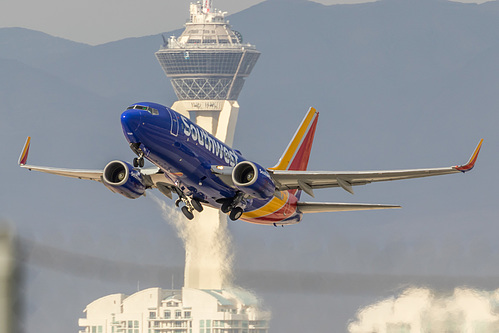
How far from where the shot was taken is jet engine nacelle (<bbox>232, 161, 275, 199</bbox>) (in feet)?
140

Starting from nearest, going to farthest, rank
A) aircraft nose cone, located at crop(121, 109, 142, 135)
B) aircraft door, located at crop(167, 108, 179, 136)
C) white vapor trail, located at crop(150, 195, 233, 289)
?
1. aircraft nose cone, located at crop(121, 109, 142, 135)
2. aircraft door, located at crop(167, 108, 179, 136)
3. white vapor trail, located at crop(150, 195, 233, 289)

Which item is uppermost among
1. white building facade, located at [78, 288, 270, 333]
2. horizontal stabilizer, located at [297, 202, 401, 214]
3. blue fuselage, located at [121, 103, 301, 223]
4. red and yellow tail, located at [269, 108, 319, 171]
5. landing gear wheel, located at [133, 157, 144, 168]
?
white building facade, located at [78, 288, 270, 333]

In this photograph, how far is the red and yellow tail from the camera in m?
58.2

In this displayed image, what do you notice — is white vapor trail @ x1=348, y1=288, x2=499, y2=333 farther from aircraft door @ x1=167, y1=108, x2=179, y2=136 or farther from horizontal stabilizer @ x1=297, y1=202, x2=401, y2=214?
aircraft door @ x1=167, y1=108, x2=179, y2=136

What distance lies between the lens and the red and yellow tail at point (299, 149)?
58.2m

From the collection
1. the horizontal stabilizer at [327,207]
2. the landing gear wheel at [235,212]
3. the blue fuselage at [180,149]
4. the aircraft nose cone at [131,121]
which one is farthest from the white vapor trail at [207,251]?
the aircraft nose cone at [131,121]

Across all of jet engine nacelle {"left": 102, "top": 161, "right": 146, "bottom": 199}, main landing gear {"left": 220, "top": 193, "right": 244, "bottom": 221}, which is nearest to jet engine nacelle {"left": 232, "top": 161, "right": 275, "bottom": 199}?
main landing gear {"left": 220, "top": 193, "right": 244, "bottom": 221}

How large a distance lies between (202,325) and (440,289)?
258 feet

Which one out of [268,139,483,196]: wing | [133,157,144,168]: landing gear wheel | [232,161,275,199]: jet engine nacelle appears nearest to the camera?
[133,157,144,168]: landing gear wheel

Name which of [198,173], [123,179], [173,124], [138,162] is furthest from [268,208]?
[173,124]

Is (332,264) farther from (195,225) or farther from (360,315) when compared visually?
(195,225)

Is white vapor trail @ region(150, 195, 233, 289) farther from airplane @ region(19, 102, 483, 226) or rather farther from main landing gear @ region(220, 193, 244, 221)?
main landing gear @ region(220, 193, 244, 221)

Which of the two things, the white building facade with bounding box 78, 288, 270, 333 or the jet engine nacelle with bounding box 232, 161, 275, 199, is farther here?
the white building facade with bounding box 78, 288, 270, 333

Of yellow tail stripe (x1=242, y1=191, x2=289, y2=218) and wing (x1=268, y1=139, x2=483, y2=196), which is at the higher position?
yellow tail stripe (x1=242, y1=191, x2=289, y2=218)
